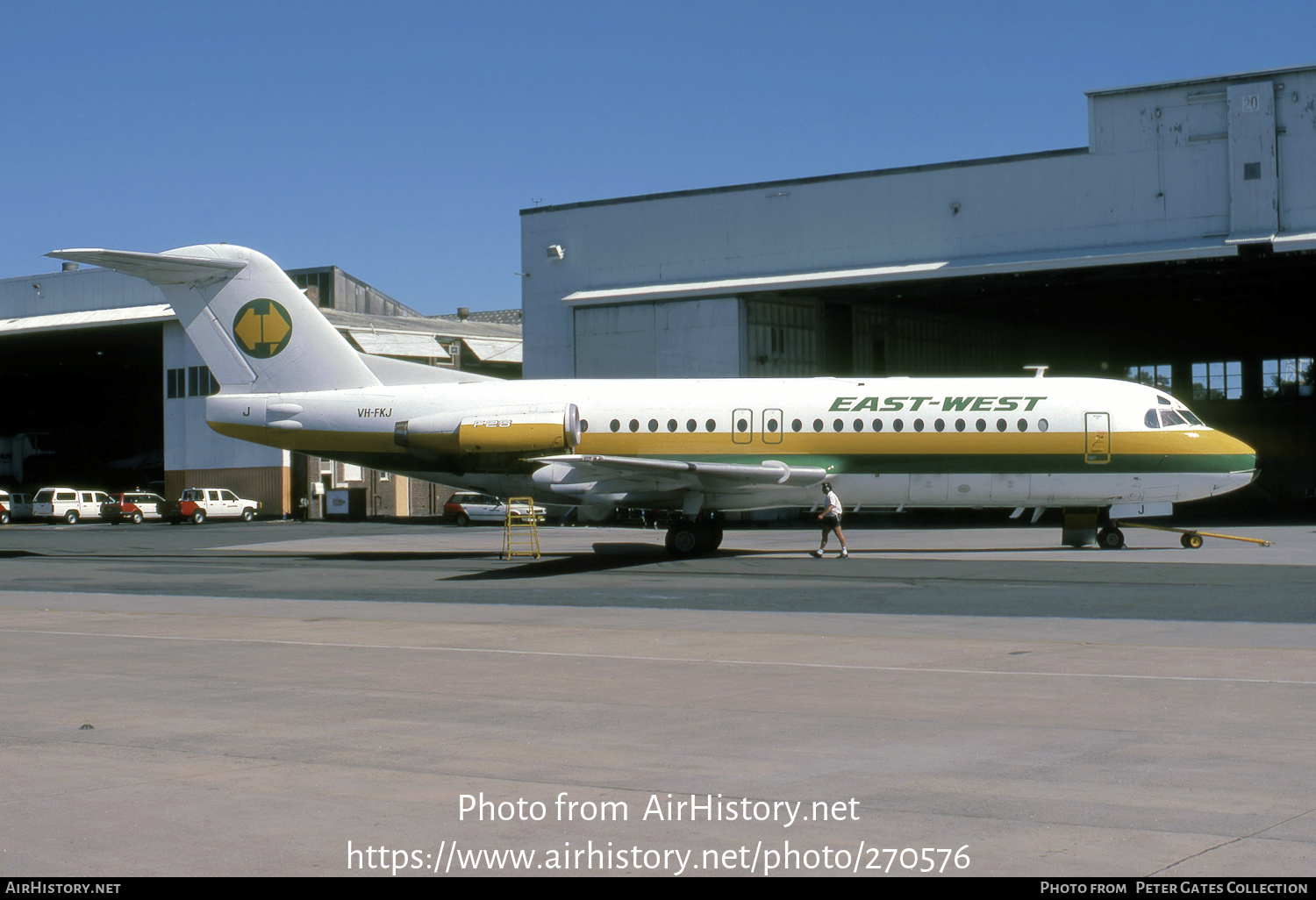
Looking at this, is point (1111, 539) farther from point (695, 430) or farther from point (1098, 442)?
point (695, 430)

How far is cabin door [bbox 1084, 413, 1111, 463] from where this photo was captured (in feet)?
89.6

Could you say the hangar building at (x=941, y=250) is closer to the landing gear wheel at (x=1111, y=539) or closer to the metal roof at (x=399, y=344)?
the landing gear wheel at (x=1111, y=539)

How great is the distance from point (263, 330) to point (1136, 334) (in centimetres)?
5128

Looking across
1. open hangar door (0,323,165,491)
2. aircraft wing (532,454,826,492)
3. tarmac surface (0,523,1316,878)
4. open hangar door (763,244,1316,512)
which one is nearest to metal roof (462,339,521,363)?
open hangar door (763,244,1316,512)

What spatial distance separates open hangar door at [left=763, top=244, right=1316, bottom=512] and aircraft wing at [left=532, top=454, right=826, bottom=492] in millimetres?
16696

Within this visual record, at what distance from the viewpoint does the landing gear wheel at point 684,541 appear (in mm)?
28109

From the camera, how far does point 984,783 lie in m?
7.47

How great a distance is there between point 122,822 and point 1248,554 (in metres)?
25.1

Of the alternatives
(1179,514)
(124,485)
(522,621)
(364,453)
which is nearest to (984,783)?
(522,621)

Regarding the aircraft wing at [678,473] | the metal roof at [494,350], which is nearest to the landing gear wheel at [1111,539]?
the aircraft wing at [678,473]

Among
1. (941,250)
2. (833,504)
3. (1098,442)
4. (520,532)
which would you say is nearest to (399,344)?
(520,532)

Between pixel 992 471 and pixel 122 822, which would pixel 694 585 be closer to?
pixel 992 471

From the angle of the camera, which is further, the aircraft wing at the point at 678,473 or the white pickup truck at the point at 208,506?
the white pickup truck at the point at 208,506

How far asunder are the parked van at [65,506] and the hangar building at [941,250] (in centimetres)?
2734
